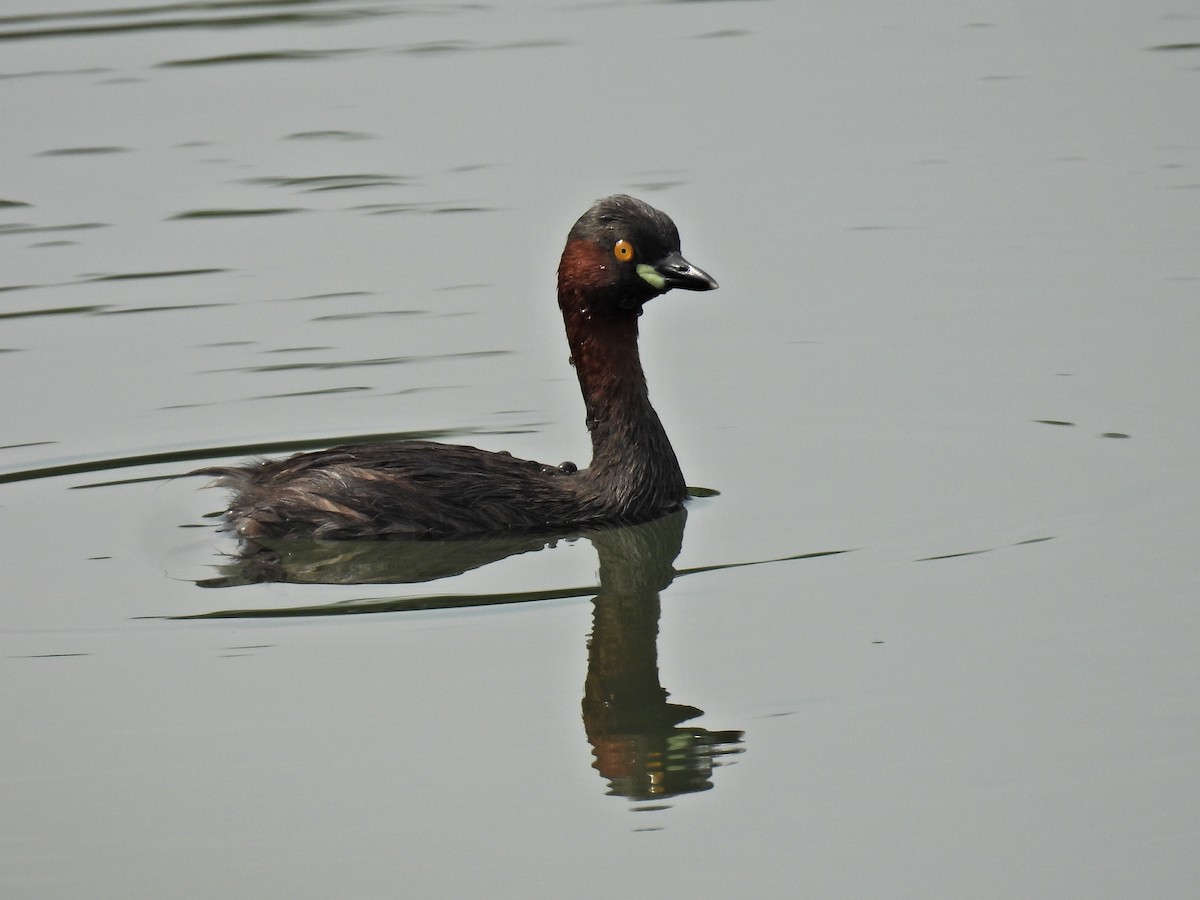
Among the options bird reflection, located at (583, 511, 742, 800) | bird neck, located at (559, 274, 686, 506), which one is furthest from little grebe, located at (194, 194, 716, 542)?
bird reflection, located at (583, 511, 742, 800)

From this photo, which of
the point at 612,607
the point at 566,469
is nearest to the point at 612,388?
the point at 566,469

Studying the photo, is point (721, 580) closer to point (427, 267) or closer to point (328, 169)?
point (427, 267)

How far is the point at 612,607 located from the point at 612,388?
4.63 feet

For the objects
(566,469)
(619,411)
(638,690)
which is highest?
(619,411)

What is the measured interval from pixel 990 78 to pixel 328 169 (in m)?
5.04

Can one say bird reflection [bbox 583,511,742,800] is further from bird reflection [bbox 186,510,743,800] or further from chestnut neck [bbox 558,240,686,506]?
chestnut neck [bbox 558,240,686,506]

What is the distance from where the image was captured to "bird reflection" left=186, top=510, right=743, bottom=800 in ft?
20.2

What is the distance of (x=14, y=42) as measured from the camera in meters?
17.8

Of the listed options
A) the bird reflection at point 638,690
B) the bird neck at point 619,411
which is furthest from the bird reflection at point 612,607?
the bird neck at point 619,411

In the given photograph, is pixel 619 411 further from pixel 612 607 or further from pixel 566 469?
pixel 612 607

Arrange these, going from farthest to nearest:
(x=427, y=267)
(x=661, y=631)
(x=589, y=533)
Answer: (x=427, y=267), (x=589, y=533), (x=661, y=631)

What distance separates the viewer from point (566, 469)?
867 centimetres

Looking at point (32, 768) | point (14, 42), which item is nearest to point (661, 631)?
point (32, 768)

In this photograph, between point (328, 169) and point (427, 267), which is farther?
point (328, 169)
